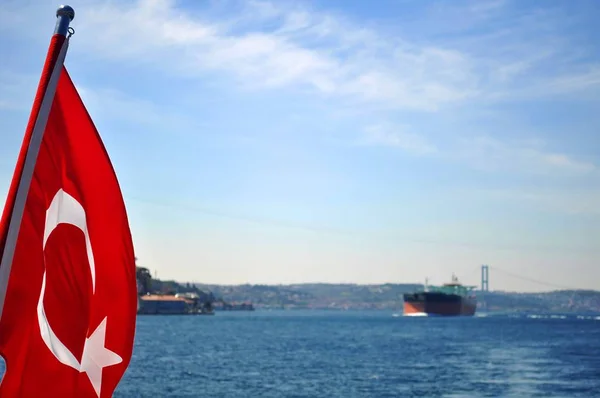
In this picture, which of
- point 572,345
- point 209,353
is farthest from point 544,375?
point 572,345

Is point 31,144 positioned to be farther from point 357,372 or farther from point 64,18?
point 357,372

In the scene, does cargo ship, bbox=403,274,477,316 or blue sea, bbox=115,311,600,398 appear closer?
blue sea, bbox=115,311,600,398

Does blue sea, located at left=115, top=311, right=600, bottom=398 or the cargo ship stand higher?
the cargo ship

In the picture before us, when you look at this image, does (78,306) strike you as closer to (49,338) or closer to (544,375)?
(49,338)

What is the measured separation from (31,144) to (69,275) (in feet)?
2.85

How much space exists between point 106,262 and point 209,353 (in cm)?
5705

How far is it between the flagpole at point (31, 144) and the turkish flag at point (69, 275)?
232mm

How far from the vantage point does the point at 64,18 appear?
15.8ft

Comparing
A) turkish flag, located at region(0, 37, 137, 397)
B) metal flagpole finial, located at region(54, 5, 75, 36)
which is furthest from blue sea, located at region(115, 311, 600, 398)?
metal flagpole finial, located at region(54, 5, 75, 36)

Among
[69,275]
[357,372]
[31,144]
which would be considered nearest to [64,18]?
[31,144]

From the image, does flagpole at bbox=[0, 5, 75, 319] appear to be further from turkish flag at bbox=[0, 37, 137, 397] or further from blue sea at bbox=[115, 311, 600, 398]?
blue sea at bbox=[115, 311, 600, 398]

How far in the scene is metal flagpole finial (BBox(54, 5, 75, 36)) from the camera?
15.7ft

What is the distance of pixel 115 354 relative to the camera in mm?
5000

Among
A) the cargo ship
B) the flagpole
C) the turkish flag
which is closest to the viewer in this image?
the flagpole
